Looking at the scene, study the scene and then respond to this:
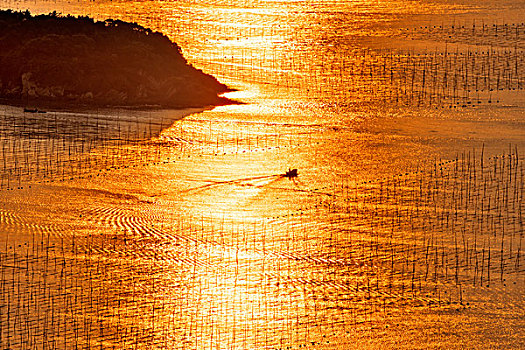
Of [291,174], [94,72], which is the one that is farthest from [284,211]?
[94,72]

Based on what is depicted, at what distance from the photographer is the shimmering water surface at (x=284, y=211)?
14.4 m

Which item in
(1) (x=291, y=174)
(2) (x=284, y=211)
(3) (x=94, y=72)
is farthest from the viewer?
(3) (x=94, y=72)

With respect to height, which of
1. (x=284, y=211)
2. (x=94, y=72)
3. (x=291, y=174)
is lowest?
(x=284, y=211)

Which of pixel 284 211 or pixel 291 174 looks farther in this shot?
pixel 291 174

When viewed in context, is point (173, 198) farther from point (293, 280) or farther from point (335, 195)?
point (293, 280)

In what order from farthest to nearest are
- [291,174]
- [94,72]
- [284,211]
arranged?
[94,72] → [291,174] → [284,211]

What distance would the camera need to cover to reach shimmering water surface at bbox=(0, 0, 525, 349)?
14.4 m

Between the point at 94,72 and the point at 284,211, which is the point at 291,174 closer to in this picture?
the point at 284,211

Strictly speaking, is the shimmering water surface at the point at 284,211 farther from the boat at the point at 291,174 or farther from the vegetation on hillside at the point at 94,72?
the vegetation on hillside at the point at 94,72

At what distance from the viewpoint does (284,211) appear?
18.6 metres

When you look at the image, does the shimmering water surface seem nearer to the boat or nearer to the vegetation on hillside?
the boat

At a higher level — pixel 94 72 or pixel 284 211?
pixel 94 72

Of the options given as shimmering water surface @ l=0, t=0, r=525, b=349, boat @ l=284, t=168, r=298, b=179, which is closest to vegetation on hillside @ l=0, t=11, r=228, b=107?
shimmering water surface @ l=0, t=0, r=525, b=349

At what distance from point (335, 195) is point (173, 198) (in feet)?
10.00
